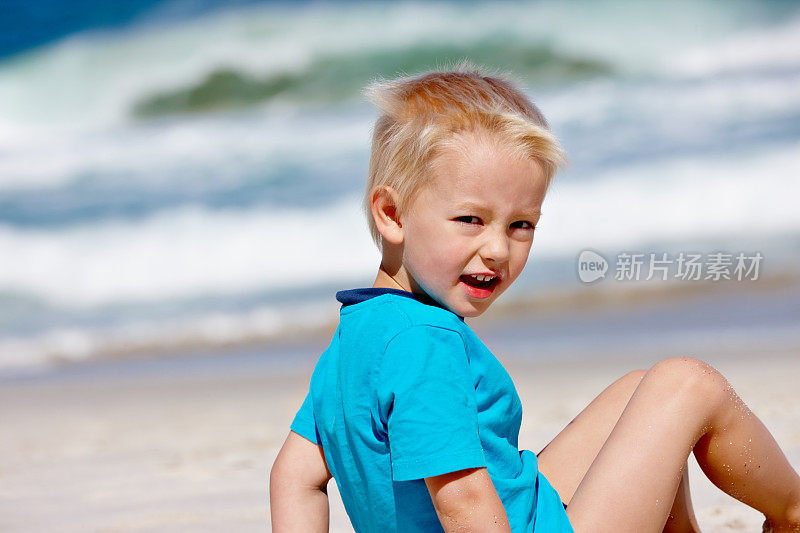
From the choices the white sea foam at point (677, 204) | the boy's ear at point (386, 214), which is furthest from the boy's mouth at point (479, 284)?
the white sea foam at point (677, 204)

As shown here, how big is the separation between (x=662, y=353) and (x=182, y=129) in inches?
265

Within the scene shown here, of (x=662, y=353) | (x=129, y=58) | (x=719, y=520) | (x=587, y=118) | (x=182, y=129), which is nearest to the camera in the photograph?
(x=719, y=520)

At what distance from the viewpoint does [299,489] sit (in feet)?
5.25

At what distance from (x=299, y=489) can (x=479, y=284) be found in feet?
1.56

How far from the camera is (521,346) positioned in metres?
4.54

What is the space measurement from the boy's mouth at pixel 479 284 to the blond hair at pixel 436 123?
0.48 ft

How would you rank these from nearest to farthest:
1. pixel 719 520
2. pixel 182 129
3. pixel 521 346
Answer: pixel 719 520 → pixel 521 346 → pixel 182 129

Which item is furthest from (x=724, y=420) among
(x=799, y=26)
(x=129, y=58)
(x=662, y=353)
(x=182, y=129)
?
(x=129, y=58)

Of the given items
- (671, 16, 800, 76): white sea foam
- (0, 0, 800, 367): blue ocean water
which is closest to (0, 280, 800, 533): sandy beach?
(0, 0, 800, 367): blue ocean water

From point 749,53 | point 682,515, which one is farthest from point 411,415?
point 749,53

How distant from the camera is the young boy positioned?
1265mm

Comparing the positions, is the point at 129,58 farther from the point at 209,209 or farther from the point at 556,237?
the point at 556,237

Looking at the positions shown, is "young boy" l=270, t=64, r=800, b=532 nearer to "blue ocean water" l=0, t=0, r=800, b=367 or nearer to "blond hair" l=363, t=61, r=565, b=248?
"blond hair" l=363, t=61, r=565, b=248

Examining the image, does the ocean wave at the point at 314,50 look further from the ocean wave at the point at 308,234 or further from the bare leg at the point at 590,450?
the bare leg at the point at 590,450
